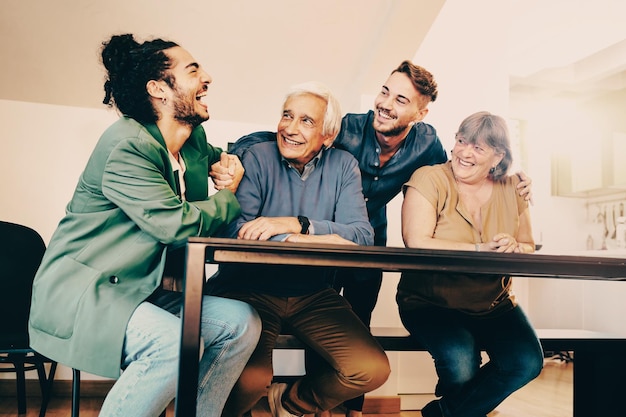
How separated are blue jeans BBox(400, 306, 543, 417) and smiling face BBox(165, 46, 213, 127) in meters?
0.95

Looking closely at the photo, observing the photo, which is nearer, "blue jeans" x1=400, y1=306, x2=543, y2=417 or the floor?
"blue jeans" x1=400, y1=306, x2=543, y2=417

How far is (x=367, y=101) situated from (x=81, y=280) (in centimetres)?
191

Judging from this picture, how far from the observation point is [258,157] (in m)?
1.76

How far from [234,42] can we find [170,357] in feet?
6.19

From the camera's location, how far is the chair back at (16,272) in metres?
2.23

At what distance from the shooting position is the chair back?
7.31ft

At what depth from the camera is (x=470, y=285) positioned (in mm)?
1771

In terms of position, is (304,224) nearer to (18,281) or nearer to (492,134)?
(492,134)

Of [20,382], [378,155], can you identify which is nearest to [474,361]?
[378,155]

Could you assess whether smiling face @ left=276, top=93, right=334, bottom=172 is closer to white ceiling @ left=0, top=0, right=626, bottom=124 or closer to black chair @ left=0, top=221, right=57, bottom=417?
white ceiling @ left=0, top=0, right=626, bottom=124

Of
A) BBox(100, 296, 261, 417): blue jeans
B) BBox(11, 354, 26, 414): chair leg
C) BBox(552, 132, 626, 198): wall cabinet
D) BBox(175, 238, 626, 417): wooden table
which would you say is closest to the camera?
BBox(175, 238, 626, 417): wooden table

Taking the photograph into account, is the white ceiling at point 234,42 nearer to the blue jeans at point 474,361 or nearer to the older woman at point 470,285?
the older woman at point 470,285

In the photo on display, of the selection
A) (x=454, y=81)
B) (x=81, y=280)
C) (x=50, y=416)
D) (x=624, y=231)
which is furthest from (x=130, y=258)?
(x=624, y=231)

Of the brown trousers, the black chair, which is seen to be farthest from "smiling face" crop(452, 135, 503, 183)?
the black chair
